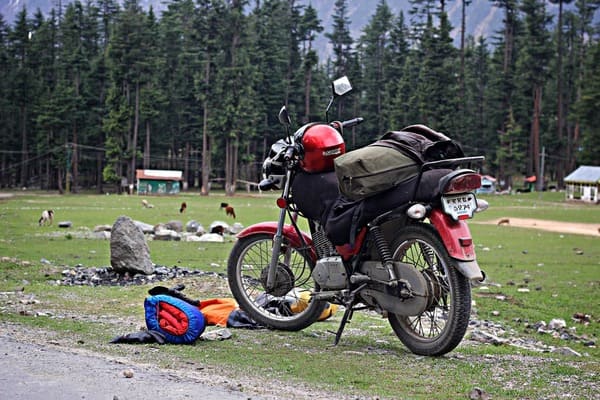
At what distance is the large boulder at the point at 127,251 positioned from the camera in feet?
41.4

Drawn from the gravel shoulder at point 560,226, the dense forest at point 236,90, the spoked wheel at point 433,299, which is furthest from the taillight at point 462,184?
the dense forest at point 236,90

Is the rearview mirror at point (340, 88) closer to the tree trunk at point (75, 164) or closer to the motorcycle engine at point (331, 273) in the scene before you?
the motorcycle engine at point (331, 273)

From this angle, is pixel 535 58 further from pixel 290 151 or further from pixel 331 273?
pixel 331 273

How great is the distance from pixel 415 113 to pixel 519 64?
12543 mm

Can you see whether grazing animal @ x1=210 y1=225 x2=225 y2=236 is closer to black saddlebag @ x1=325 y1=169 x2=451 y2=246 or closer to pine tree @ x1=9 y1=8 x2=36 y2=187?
black saddlebag @ x1=325 y1=169 x2=451 y2=246

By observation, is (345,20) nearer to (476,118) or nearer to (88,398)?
(476,118)

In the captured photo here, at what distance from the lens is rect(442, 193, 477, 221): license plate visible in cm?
655

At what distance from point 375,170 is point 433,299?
3.88 ft

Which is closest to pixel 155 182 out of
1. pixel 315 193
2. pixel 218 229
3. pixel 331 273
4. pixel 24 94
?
pixel 24 94

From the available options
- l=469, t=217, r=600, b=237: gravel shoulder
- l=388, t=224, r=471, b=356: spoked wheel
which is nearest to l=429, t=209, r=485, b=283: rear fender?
l=388, t=224, r=471, b=356: spoked wheel

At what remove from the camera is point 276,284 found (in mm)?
8109

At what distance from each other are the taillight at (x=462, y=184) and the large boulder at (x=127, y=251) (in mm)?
7220

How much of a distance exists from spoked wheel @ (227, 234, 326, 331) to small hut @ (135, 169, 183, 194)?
2880 inches

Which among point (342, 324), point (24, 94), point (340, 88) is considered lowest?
point (342, 324)
